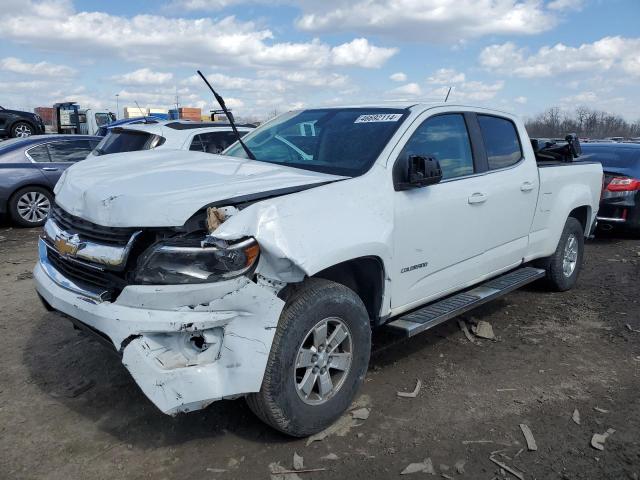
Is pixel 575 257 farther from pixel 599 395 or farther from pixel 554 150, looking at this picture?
pixel 599 395

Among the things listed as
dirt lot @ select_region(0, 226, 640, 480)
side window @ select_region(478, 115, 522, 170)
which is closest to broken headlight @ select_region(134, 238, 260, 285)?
dirt lot @ select_region(0, 226, 640, 480)

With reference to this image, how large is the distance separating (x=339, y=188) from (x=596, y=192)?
13.7ft

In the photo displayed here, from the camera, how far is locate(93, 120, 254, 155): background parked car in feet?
25.5

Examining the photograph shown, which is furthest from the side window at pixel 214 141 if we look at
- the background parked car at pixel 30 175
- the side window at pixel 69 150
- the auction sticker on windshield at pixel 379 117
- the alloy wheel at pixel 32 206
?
the auction sticker on windshield at pixel 379 117

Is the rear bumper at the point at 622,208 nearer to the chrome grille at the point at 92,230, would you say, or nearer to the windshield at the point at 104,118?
the chrome grille at the point at 92,230

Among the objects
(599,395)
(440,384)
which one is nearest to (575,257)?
(599,395)

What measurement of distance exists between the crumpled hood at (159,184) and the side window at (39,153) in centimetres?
656

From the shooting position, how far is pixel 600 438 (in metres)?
3.21

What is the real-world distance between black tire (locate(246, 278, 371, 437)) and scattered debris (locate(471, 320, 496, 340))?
1.87 metres

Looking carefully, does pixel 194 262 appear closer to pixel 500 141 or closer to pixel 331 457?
pixel 331 457

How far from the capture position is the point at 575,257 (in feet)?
20.1

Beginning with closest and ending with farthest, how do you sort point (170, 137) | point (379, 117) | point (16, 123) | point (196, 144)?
point (379, 117) → point (170, 137) → point (196, 144) → point (16, 123)

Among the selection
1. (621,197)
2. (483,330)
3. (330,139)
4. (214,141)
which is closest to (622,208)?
(621,197)

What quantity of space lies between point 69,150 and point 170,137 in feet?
10.3
